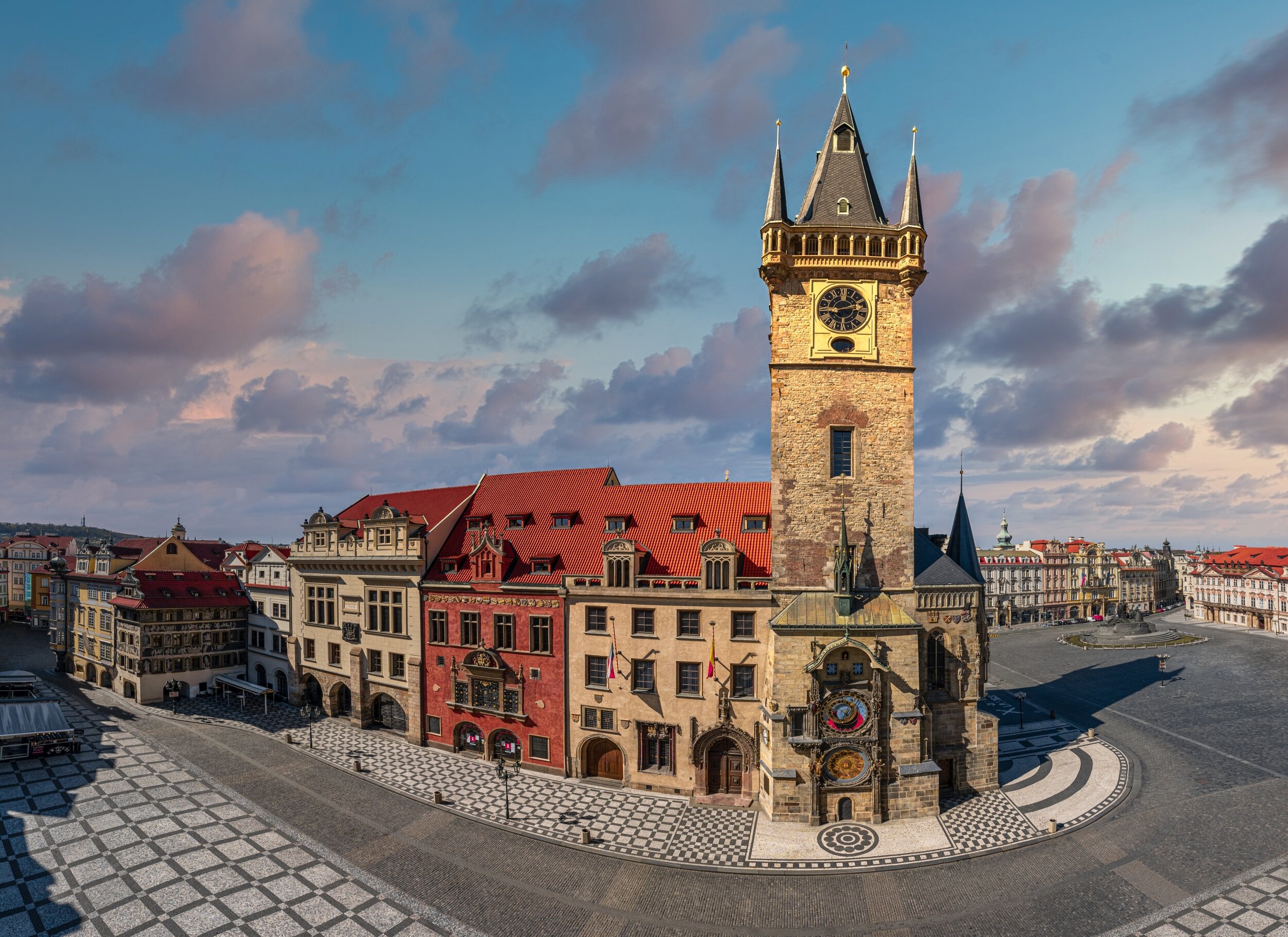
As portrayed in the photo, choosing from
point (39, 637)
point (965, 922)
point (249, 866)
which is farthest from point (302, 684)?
point (39, 637)

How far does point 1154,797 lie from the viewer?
41.2 m

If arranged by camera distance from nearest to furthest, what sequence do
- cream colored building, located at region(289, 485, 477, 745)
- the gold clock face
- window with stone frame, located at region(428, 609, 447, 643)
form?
1. the gold clock face
2. window with stone frame, located at region(428, 609, 447, 643)
3. cream colored building, located at region(289, 485, 477, 745)

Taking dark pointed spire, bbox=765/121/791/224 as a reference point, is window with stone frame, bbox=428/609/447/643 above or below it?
below

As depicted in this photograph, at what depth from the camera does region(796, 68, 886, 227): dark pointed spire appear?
41.8m

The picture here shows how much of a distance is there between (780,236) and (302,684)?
180 ft

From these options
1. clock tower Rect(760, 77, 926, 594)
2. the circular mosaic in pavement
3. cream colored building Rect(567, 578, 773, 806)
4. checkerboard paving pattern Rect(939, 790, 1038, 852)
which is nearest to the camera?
the circular mosaic in pavement

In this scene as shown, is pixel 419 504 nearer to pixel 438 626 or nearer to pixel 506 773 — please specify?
pixel 438 626

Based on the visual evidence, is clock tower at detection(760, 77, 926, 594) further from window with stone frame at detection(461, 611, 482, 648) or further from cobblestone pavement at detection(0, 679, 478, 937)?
cobblestone pavement at detection(0, 679, 478, 937)

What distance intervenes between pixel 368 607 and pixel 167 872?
2425 cm

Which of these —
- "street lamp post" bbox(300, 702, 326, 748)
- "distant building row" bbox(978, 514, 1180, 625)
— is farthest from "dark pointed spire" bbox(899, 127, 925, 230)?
"distant building row" bbox(978, 514, 1180, 625)

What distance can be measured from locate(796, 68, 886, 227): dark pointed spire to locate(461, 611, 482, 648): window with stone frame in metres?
35.4

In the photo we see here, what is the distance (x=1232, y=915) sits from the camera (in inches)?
1120

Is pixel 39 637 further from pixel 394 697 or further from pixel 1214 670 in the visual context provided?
pixel 1214 670

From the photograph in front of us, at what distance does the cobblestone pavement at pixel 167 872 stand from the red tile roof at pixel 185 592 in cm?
2427
